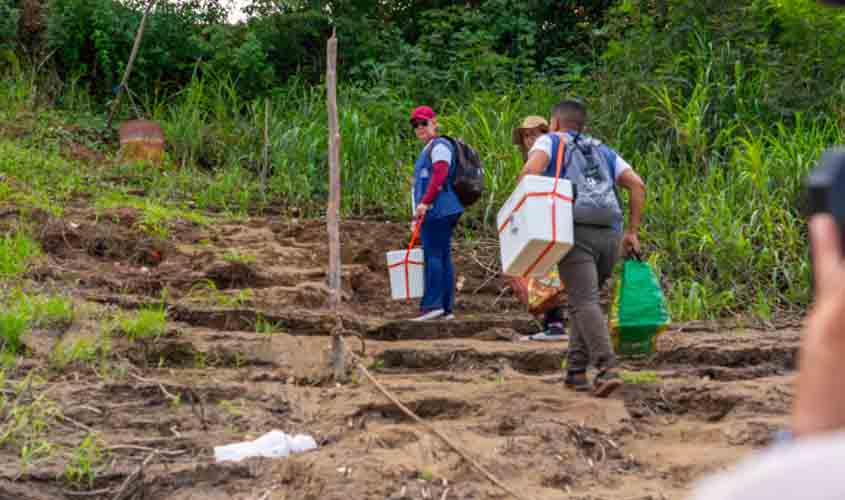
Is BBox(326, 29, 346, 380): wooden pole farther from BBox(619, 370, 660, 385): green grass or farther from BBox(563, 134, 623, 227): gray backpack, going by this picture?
BBox(619, 370, 660, 385): green grass

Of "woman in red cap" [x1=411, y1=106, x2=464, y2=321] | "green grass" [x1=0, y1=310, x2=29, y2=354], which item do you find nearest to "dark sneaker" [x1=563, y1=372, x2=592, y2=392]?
"woman in red cap" [x1=411, y1=106, x2=464, y2=321]

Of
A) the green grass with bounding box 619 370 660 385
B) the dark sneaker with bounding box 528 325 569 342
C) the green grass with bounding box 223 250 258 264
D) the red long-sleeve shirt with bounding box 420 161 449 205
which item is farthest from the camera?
the green grass with bounding box 223 250 258 264

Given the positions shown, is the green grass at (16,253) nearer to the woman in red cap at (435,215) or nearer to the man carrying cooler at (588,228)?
the woman in red cap at (435,215)

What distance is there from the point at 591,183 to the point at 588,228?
0.25 metres

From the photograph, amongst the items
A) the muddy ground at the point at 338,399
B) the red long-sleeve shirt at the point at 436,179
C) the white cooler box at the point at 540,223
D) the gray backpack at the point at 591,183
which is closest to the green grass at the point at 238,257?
the muddy ground at the point at 338,399

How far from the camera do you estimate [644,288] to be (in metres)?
5.68

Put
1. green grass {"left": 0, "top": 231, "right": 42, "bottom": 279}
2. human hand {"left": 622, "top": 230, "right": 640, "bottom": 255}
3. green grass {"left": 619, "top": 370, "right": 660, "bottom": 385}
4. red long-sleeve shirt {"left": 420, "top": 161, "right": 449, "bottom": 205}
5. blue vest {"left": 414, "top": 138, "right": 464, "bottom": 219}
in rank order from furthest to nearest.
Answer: blue vest {"left": 414, "top": 138, "right": 464, "bottom": 219}
red long-sleeve shirt {"left": 420, "top": 161, "right": 449, "bottom": 205}
green grass {"left": 0, "top": 231, "right": 42, "bottom": 279}
green grass {"left": 619, "top": 370, "right": 660, "bottom": 385}
human hand {"left": 622, "top": 230, "right": 640, "bottom": 255}

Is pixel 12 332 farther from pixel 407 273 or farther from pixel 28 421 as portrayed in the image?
pixel 407 273

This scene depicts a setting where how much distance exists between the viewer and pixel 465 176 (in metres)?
7.68

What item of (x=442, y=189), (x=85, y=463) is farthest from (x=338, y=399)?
(x=442, y=189)

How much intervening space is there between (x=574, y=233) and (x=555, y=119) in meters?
0.71

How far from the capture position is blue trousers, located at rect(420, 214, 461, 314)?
304 inches

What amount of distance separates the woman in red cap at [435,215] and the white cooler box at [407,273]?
6.3 inches

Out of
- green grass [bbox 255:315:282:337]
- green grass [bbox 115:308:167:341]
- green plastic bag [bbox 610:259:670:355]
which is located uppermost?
green plastic bag [bbox 610:259:670:355]
